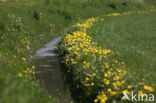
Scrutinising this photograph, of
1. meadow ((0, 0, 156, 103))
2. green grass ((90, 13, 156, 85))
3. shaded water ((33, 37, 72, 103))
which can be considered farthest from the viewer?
green grass ((90, 13, 156, 85))

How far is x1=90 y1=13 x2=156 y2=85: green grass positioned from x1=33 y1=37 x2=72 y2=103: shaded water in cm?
182

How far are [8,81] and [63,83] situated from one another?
12.6 feet

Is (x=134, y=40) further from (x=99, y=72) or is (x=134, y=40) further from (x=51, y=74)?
(x=99, y=72)

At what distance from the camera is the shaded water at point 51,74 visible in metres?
6.25

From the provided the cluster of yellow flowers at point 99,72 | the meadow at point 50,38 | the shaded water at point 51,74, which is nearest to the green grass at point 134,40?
the meadow at point 50,38

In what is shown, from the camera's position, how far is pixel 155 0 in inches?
1134

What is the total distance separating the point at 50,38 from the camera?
13438mm

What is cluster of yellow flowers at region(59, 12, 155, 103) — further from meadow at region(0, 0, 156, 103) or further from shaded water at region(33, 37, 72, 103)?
shaded water at region(33, 37, 72, 103)

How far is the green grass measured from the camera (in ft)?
23.0

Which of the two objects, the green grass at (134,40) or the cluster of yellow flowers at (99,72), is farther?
the green grass at (134,40)

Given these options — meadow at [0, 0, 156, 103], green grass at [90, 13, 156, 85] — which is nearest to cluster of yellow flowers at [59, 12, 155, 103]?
meadow at [0, 0, 156, 103]

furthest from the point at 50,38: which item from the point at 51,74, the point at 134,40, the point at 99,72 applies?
the point at 99,72

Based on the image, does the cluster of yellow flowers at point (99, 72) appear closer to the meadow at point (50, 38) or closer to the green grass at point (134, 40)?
the meadow at point (50, 38)

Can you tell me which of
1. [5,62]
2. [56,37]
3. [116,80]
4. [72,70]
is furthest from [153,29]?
[5,62]
